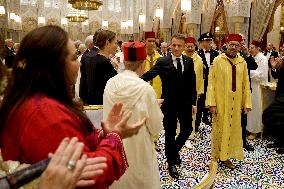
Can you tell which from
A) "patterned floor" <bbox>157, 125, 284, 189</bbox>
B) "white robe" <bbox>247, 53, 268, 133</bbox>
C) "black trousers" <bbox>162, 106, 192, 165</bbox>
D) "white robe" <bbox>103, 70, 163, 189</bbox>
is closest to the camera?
"white robe" <bbox>103, 70, 163, 189</bbox>

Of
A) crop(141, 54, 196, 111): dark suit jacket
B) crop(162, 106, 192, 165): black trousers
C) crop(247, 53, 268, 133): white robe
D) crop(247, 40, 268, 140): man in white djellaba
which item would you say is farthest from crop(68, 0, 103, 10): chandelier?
crop(162, 106, 192, 165): black trousers

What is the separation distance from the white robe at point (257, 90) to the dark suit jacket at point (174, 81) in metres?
2.25

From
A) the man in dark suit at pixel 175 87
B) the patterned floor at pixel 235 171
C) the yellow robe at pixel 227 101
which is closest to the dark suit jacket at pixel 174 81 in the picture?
the man in dark suit at pixel 175 87

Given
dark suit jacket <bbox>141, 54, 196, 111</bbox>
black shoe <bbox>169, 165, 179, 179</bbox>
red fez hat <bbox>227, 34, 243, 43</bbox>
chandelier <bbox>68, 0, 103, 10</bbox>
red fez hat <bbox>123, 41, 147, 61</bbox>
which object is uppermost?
chandelier <bbox>68, 0, 103, 10</bbox>

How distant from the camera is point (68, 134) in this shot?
1.25m

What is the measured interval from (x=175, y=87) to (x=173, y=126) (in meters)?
0.49

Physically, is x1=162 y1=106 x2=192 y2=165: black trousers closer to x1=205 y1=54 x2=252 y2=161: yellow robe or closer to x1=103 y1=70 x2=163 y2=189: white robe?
x1=205 y1=54 x2=252 y2=161: yellow robe

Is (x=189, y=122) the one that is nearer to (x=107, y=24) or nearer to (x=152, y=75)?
(x=152, y=75)

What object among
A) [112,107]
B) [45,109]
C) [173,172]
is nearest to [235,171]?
[173,172]

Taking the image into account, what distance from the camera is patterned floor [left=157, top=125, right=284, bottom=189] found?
13.0 ft

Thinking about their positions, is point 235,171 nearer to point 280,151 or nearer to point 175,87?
point 280,151

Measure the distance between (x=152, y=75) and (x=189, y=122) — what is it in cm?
78

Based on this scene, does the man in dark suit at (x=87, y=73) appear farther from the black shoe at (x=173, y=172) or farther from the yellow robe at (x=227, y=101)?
the yellow robe at (x=227, y=101)

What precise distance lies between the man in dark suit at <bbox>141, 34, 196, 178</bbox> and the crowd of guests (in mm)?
13
